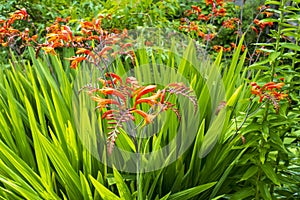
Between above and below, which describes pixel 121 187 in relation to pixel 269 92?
below

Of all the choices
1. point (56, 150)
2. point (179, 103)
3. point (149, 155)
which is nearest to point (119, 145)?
point (149, 155)

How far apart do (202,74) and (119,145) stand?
71 cm

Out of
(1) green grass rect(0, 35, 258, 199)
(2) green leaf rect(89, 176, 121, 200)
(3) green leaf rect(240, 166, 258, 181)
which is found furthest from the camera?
(3) green leaf rect(240, 166, 258, 181)

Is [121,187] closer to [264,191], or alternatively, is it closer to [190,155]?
[190,155]

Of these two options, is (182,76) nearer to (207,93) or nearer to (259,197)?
(207,93)

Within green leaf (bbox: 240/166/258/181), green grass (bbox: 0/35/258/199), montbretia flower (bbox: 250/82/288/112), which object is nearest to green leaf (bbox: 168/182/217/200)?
green grass (bbox: 0/35/258/199)

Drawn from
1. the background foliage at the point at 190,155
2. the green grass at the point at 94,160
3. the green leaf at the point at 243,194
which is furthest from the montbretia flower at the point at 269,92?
the green leaf at the point at 243,194

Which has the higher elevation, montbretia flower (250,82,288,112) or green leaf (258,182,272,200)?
montbretia flower (250,82,288,112)

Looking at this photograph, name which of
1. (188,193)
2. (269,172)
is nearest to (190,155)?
(188,193)

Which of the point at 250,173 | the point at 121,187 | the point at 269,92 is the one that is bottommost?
the point at 250,173

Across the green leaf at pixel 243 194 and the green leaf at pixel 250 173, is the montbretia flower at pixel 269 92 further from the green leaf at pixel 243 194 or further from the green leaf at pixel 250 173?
the green leaf at pixel 243 194

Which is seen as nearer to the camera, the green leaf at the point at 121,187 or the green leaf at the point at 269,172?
the green leaf at the point at 121,187

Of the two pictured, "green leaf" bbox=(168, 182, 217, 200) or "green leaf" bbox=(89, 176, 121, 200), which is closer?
"green leaf" bbox=(89, 176, 121, 200)

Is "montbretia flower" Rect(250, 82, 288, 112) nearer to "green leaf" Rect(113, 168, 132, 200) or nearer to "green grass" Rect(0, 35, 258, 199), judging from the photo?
"green grass" Rect(0, 35, 258, 199)
